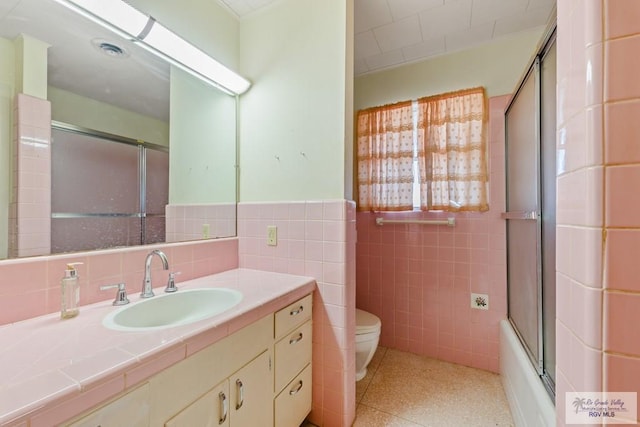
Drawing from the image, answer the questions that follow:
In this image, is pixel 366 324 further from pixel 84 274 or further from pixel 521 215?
pixel 84 274

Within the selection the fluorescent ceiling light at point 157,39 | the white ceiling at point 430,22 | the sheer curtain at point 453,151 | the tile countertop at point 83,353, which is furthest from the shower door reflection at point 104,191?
the sheer curtain at point 453,151

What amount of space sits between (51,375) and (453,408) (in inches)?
71.7

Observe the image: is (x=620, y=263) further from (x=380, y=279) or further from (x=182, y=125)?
(x=380, y=279)

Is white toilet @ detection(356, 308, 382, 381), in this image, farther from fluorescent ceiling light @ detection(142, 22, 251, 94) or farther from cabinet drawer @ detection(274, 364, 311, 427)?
fluorescent ceiling light @ detection(142, 22, 251, 94)

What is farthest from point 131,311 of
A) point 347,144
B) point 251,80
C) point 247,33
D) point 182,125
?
point 247,33

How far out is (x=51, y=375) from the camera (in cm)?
53

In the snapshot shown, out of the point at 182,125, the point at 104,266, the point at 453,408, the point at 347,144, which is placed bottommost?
the point at 453,408

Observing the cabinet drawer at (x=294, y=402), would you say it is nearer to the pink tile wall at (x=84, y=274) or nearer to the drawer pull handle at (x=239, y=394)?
the drawer pull handle at (x=239, y=394)

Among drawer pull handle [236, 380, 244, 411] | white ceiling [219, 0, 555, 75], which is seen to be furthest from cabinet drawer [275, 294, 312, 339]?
white ceiling [219, 0, 555, 75]

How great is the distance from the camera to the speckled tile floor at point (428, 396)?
141 cm

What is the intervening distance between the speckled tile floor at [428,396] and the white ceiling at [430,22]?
93.3 inches

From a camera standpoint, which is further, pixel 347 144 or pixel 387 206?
pixel 387 206

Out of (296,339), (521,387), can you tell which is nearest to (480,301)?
(521,387)

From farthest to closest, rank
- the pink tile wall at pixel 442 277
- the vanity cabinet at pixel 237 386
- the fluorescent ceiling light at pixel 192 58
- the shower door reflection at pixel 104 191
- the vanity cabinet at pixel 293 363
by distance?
the pink tile wall at pixel 442 277 < the fluorescent ceiling light at pixel 192 58 < the vanity cabinet at pixel 293 363 < the shower door reflection at pixel 104 191 < the vanity cabinet at pixel 237 386
